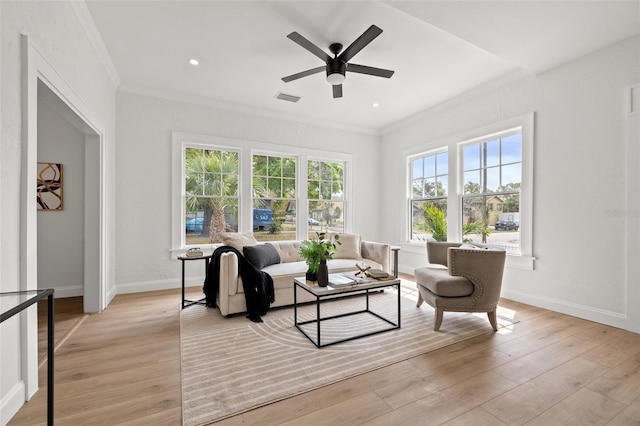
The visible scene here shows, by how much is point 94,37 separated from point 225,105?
1.92 m

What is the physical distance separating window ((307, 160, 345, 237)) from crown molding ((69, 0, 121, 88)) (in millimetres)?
3160

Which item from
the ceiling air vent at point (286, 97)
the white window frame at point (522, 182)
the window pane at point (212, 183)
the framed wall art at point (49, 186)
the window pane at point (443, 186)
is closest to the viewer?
the white window frame at point (522, 182)

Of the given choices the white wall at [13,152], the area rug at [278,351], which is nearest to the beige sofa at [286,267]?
the area rug at [278,351]

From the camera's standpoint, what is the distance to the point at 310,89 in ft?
13.8

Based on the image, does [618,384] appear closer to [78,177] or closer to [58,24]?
[58,24]

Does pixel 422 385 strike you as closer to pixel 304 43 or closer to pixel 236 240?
pixel 236 240

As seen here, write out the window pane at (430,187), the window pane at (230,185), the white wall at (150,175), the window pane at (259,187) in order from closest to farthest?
1. the white wall at (150,175)
2. the window pane at (230,185)
3. the window pane at (259,187)
4. the window pane at (430,187)

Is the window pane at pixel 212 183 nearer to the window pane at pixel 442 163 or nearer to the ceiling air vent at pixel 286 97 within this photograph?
the ceiling air vent at pixel 286 97

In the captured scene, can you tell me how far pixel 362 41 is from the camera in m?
2.52

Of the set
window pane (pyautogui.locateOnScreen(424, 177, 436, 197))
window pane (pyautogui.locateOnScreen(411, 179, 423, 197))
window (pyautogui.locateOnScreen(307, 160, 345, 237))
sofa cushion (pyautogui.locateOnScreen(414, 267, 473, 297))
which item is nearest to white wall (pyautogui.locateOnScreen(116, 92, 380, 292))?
window (pyautogui.locateOnScreen(307, 160, 345, 237))

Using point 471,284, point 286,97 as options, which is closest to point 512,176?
point 471,284

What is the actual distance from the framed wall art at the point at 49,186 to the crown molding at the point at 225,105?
140cm

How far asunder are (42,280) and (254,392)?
3.84 metres

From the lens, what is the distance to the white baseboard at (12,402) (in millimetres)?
1526
